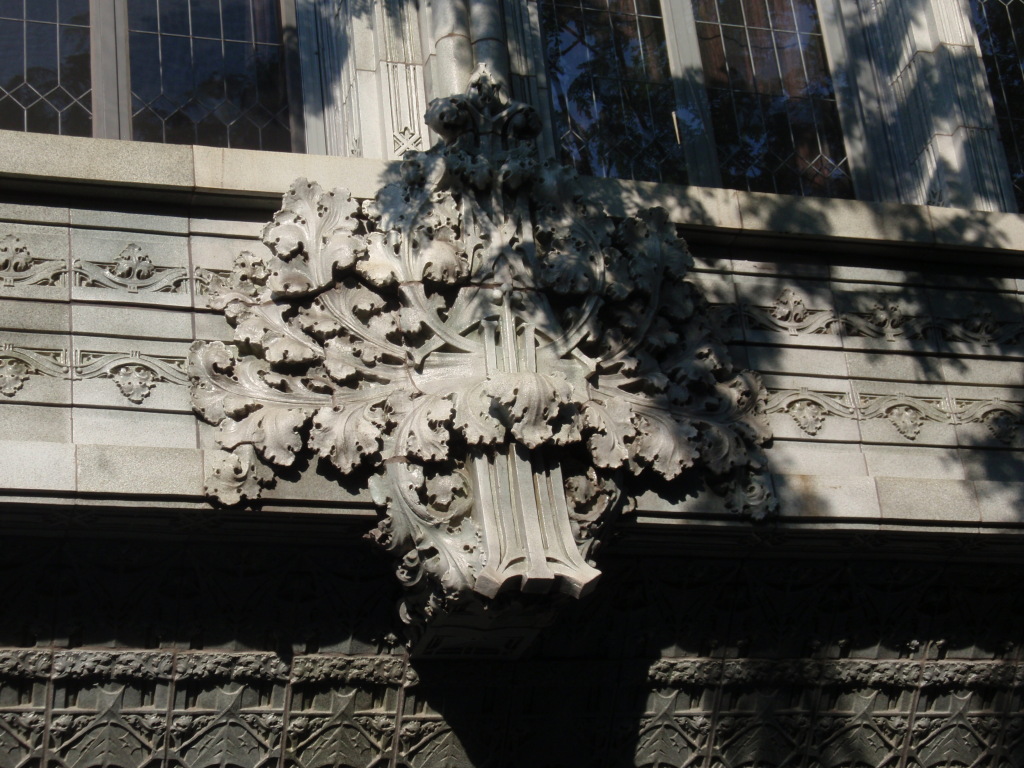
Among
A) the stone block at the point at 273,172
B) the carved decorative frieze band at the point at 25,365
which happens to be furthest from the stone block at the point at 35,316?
the stone block at the point at 273,172

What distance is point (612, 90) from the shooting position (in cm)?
1081

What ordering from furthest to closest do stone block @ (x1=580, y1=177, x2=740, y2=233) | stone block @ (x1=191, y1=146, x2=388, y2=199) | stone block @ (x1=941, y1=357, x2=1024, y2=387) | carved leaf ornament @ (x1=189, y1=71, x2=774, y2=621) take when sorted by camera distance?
stone block @ (x1=941, y1=357, x2=1024, y2=387)
stone block @ (x1=580, y1=177, x2=740, y2=233)
stone block @ (x1=191, y1=146, x2=388, y2=199)
carved leaf ornament @ (x1=189, y1=71, x2=774, y2=621)

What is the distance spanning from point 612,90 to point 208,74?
2.71 m

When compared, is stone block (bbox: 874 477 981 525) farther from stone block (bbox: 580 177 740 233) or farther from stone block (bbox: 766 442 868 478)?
stone block (bbox: 580 177 740 233)

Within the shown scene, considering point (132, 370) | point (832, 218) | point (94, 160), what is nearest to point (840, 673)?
point (832, 218)

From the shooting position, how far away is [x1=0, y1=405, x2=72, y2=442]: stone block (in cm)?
779

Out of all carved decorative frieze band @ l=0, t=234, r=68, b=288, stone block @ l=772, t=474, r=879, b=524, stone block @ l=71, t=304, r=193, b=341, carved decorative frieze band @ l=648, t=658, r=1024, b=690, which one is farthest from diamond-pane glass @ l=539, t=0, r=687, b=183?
carved decorative frieze band @ l=0, t=234, r=68, b=288

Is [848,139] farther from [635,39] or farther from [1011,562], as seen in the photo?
[1011,562]

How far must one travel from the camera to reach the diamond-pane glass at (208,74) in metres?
10.0

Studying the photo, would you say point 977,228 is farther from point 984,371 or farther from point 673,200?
point 673,200

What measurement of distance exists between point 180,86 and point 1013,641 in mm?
6291

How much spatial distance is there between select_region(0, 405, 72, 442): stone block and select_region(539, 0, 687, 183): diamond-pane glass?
13.1 feet

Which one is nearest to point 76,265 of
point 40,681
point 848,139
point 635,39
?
point 40,681

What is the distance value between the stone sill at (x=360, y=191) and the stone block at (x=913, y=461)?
132 centimetres
